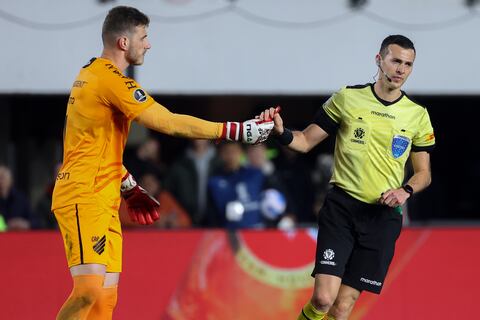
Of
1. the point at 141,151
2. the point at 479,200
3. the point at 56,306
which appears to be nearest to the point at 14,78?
the point at 141,151

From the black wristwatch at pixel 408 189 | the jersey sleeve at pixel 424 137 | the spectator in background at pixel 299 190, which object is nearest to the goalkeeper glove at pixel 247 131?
the black wristwatch at pixel 408 189

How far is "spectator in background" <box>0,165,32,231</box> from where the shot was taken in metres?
11.2

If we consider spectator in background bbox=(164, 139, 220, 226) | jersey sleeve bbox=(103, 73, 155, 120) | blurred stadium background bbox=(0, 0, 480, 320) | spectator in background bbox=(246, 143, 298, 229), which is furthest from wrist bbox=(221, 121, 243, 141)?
spectator in background bbox=(164, 139, 220, 226)

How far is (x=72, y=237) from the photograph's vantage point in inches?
299

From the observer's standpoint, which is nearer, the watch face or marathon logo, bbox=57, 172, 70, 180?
marathon logo, bbox=57, 172, 70, 180

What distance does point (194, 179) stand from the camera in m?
12.2

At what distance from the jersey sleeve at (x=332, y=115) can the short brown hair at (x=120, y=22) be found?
Result: 4.85ft

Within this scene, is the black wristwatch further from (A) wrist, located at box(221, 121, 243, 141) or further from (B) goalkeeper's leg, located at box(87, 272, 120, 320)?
(B) goalkeeper's leg, located at box(87, 272, 120, 320)

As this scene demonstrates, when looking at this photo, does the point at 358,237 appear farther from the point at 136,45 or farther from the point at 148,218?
the point at 136,45

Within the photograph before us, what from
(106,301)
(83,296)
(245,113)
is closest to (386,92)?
(106,301)

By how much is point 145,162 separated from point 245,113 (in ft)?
7.16

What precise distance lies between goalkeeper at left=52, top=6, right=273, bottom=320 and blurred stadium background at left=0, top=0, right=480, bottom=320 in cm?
261

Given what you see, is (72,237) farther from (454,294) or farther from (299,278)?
(454,294)

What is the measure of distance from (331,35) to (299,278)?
10.5 feet
